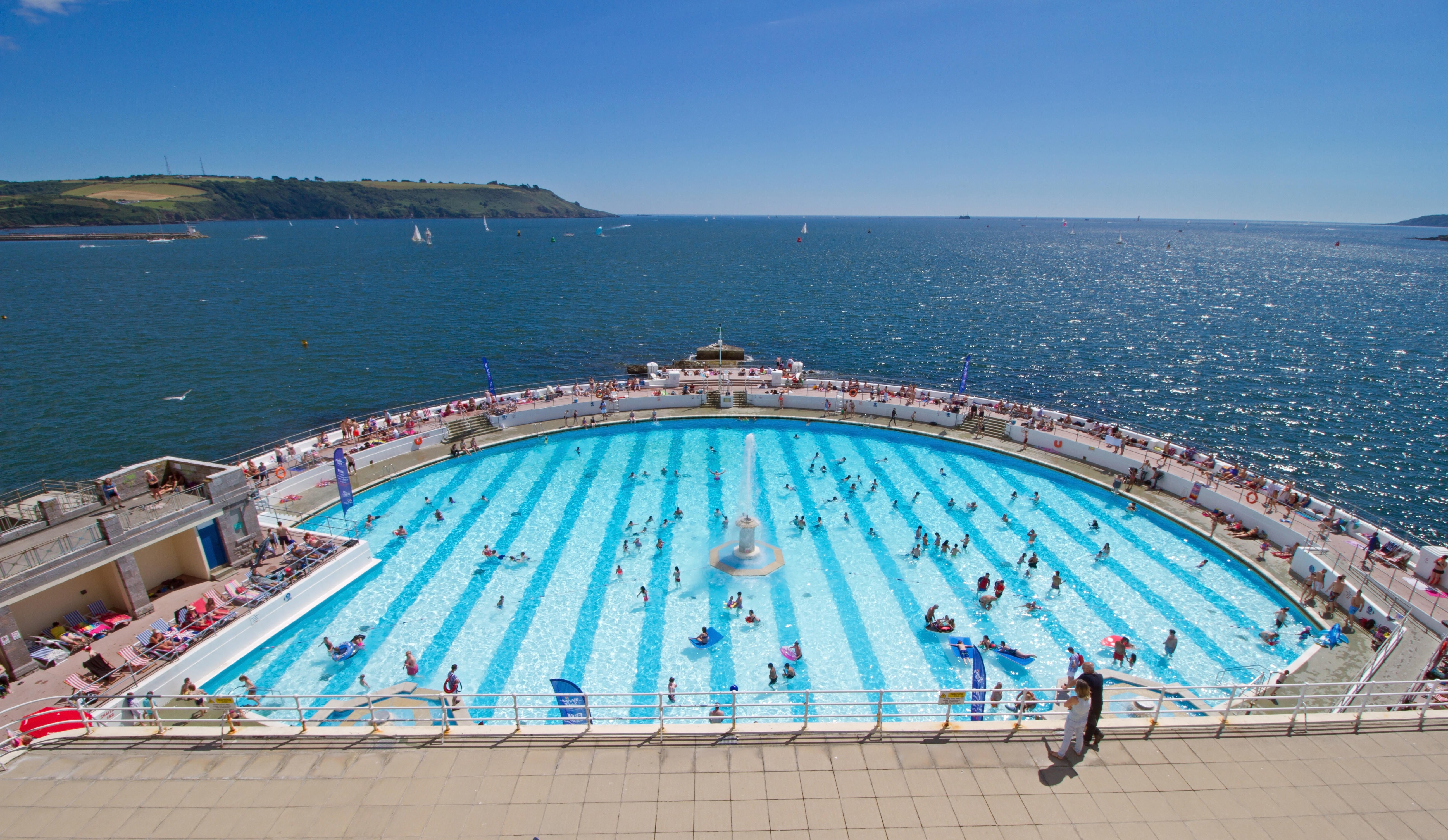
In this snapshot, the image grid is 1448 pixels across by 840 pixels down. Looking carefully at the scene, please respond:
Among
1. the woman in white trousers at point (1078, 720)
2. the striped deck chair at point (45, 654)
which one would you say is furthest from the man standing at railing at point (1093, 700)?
the striped deck chair at point (45, 654)

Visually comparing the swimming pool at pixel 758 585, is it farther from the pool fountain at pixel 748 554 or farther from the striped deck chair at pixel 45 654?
the striped deck chair at pixel 45 654

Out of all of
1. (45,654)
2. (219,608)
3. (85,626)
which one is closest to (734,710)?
(219,608)

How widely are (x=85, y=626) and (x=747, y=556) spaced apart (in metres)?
20.7

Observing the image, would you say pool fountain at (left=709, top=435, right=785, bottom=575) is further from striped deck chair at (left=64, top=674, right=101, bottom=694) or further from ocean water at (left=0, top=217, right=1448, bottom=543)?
ocean water at (left=0, top=217, right=1448, bottom=543)

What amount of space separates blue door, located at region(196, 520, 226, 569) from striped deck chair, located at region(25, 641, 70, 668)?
4.17 m

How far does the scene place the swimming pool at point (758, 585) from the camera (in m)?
18.8

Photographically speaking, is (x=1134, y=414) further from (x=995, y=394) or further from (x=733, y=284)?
(x=733, y=284)

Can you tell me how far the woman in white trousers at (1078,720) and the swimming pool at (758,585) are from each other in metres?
9.54

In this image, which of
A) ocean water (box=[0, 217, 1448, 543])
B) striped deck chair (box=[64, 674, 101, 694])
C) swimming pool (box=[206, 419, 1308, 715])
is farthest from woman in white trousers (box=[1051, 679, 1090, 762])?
ocean water (box=[0, 217, 1448, 543])

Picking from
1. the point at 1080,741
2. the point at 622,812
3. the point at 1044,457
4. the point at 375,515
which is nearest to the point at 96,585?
the point at 375,515

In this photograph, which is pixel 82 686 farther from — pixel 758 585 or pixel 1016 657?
pixel 1016 657

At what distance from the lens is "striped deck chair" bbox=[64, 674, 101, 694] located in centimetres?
1555

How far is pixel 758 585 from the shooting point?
2270cm

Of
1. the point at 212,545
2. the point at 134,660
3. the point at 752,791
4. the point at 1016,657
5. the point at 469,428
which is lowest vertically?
the point at 1016,657
